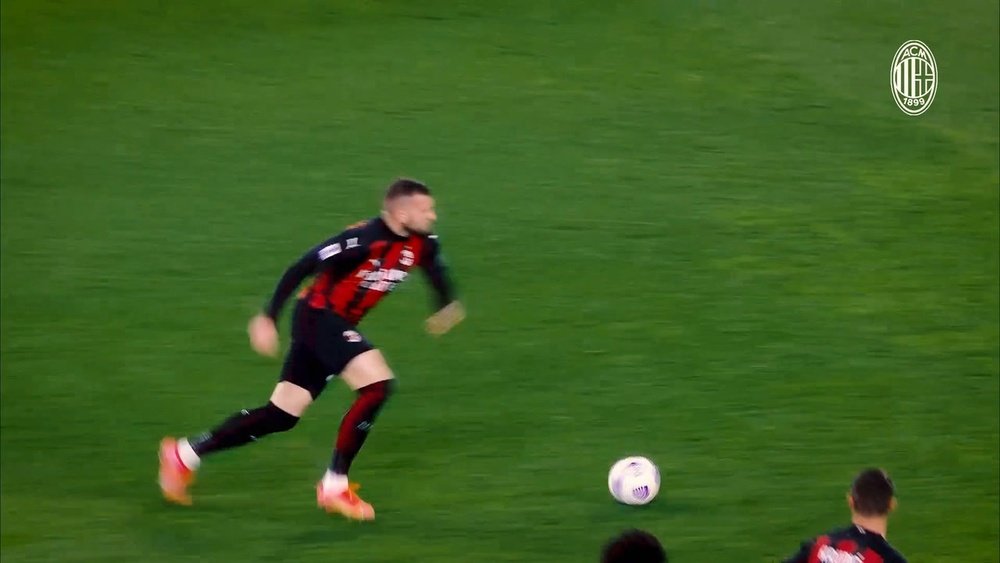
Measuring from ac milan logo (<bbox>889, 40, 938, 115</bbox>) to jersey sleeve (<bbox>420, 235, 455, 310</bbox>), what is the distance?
17.4ft

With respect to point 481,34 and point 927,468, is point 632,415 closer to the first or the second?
point 927,468

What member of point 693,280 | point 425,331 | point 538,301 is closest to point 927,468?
point 693,280

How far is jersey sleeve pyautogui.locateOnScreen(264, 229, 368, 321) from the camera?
490cm

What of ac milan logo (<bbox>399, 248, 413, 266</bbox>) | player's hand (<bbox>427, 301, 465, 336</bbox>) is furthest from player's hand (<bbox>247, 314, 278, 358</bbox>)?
player's hand (<bbox>427, 301, 465, 336</bbox>)

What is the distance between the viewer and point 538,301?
696 cm

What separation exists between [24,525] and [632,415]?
310cm

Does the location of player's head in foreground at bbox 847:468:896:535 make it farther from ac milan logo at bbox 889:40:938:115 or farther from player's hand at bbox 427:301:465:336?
ac milan logo at bbox 889:40:938:115

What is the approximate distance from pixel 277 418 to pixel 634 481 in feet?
5.52

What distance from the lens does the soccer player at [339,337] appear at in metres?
4.92

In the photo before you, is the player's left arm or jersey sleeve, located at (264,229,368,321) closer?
jersey sleeve, located at (264,229,368,321)

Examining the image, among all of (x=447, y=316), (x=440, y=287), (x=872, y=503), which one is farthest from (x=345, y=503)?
(x=872, y=503)

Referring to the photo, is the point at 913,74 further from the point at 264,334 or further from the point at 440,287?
the point at 264,334

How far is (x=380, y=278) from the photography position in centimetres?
507

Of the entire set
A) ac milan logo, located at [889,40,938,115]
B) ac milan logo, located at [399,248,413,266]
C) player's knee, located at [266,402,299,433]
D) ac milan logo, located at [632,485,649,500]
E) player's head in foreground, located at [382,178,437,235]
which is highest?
ac milan logo, located at [889,40,938,115]
